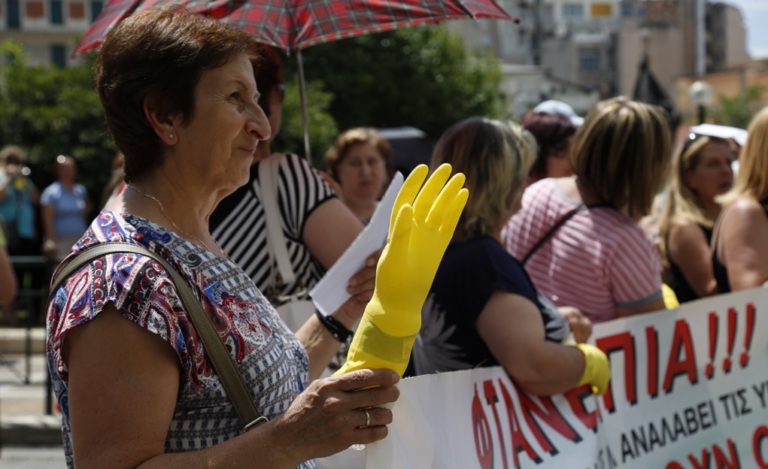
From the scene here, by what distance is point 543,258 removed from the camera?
13.4 feet

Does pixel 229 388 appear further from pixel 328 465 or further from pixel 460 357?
pixel 460 357

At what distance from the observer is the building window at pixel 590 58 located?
3575 inches

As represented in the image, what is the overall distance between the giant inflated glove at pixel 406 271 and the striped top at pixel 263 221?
1.29 meters

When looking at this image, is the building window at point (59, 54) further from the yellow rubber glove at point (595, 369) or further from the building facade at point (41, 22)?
the yellow rubber glove at point (595, 369)

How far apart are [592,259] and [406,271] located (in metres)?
2.06

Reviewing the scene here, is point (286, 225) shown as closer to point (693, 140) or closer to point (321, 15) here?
point (321, 15)

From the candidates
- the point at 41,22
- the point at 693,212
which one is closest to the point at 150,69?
the point at 693,212

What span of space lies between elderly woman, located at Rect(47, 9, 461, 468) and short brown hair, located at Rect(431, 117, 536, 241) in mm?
1222

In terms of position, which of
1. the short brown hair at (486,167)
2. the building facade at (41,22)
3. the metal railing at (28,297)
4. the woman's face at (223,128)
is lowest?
the metal railing at (28,297)

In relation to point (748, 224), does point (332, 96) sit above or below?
below

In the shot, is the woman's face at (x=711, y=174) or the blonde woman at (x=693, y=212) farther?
the woman's face at (x=711, y=174)

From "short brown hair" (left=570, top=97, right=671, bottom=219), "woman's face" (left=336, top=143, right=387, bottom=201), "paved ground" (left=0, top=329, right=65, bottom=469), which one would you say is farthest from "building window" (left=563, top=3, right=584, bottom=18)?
"short brown hair" (left=570, top=97, right=671, bottom=219)

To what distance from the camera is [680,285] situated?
5.02 meters

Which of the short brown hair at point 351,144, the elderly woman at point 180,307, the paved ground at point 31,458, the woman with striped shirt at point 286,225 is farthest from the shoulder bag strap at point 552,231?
the paved ground at point 31,458
